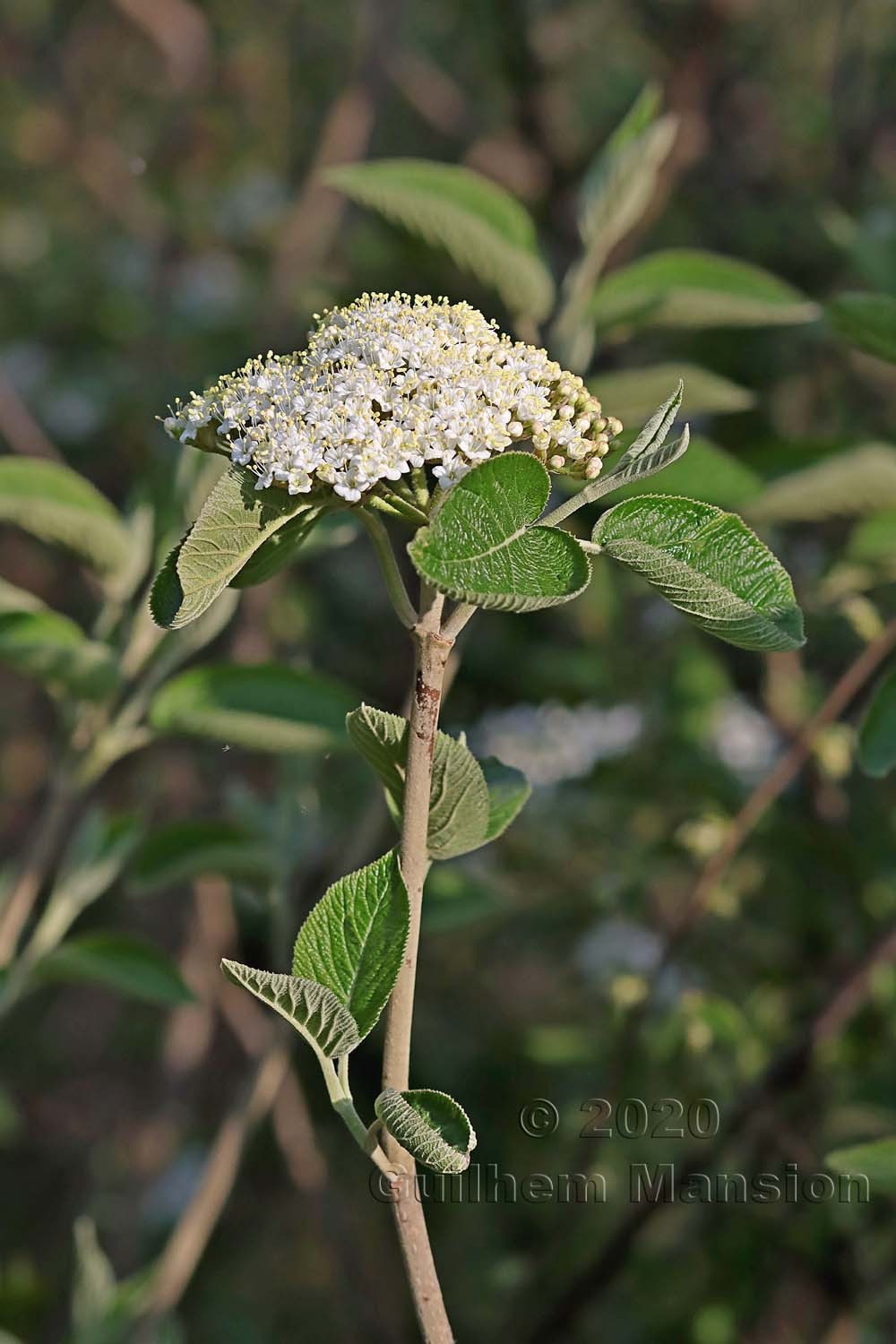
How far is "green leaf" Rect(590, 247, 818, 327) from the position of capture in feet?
4.03

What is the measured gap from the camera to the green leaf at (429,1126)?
603 millimetres

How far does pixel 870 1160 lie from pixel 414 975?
42 centimetres

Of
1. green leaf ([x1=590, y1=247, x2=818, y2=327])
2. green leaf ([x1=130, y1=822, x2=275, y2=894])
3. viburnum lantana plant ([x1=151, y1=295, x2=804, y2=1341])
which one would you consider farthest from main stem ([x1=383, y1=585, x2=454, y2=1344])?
green leaf ([x1=590, y1=247, x2=818, y2=327])

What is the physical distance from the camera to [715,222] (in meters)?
2.72

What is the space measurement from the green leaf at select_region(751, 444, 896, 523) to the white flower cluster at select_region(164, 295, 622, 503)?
0.54 meters

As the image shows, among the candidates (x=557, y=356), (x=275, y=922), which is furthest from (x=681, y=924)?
Answer: (x=557, y=356)

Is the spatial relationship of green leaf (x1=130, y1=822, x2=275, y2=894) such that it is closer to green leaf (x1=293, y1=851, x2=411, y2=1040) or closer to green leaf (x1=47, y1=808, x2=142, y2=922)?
green leaf (x1=47, y1=808, x2=142, y2=922)

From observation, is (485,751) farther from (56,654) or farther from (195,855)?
(56,654)

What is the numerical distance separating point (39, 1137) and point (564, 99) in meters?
2.88

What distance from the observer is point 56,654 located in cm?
108

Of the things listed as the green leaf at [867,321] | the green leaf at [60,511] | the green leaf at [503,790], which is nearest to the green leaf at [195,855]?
the green leaf at [60,511]

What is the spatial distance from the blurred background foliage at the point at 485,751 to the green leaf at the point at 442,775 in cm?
39

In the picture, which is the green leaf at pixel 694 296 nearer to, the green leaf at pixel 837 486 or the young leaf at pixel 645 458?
the green leaf at pixel 837 486

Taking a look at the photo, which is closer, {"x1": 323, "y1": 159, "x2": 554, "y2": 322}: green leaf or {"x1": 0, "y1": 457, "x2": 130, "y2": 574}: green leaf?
{"x1": 0, "y1": 457, "x2": 130, "y2": 574}: green leaf
